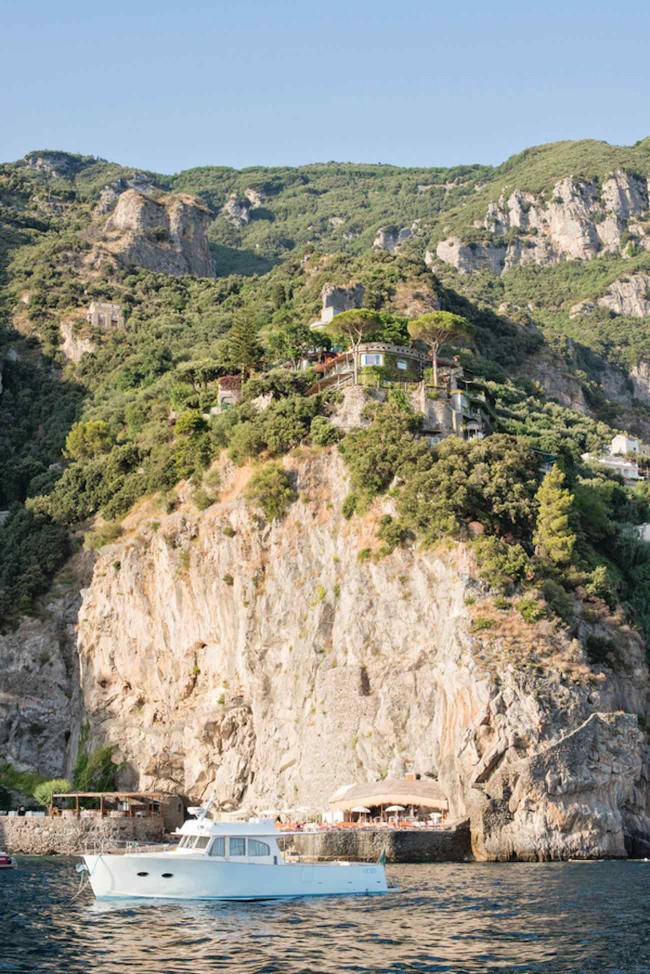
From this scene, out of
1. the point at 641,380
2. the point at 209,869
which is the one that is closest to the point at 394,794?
the point at 209,869

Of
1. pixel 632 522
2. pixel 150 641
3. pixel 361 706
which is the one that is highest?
pixel 632 522

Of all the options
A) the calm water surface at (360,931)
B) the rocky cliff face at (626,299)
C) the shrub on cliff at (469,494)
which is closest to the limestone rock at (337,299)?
the shrub on cliff at (469,494)

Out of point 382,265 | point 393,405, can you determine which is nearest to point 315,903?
point 393,405

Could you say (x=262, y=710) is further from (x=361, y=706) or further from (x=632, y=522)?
(x=632, y=522)

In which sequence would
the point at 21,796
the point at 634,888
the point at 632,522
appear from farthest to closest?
1. the point at 632,522
2. the point at 21,796
3. the point at 634,888

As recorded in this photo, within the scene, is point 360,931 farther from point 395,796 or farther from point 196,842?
point 395,796

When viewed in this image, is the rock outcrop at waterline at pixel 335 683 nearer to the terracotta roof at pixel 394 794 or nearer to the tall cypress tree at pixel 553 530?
the terracotta roof at pixel 394 794
